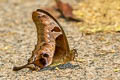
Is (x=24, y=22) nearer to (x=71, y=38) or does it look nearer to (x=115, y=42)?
(x=71, y=38)

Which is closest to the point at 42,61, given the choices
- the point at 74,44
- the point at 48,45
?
the point at 48,45

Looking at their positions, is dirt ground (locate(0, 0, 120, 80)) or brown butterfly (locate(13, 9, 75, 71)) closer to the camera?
brown butterfly (locate(13, 9, 75, 71))

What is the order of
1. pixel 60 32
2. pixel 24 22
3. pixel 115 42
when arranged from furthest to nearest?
pixel 24 22
pixel 115 42
pixel 60 32

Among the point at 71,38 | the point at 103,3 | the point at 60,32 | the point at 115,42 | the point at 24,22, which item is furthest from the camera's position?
the point at 103,3

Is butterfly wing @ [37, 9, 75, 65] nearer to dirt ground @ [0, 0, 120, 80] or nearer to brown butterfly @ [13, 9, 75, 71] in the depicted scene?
brown butterfly @ [13, 9, 75, 71]

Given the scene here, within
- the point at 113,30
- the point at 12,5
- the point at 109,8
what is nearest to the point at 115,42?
the point at 113,30

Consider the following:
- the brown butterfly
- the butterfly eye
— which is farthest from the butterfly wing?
the butterfly eye
